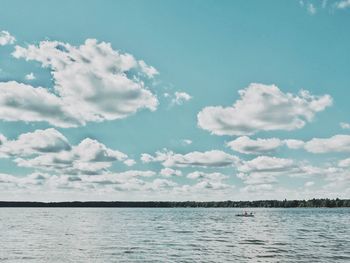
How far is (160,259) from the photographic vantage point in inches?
1809

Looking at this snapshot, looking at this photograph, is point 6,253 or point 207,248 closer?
point 6,253

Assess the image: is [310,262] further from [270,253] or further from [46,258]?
[46,258]

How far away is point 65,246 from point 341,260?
3319cm

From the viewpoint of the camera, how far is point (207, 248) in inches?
2245

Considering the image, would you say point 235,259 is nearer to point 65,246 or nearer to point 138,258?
point 138,258

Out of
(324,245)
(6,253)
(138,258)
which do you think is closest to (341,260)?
(324,245)

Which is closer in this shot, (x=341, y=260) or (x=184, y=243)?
(x=341, y=260)

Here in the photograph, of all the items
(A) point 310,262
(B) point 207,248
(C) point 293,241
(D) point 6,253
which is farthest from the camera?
(C) point 293,241

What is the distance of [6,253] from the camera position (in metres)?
50.2

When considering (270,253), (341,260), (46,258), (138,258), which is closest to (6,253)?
(46,258)

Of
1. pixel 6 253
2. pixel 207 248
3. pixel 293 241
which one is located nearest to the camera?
pixel 6 253

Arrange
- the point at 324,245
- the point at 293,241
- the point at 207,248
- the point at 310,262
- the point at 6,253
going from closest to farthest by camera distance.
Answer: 1. the point at 310,262
2. the point at 6,253
3. the point at 207,248
4. the point at 324,245
5. the point at 293,241

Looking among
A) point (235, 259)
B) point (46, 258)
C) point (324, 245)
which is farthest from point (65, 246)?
point (324, 245)

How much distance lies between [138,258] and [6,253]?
51.1 feet
